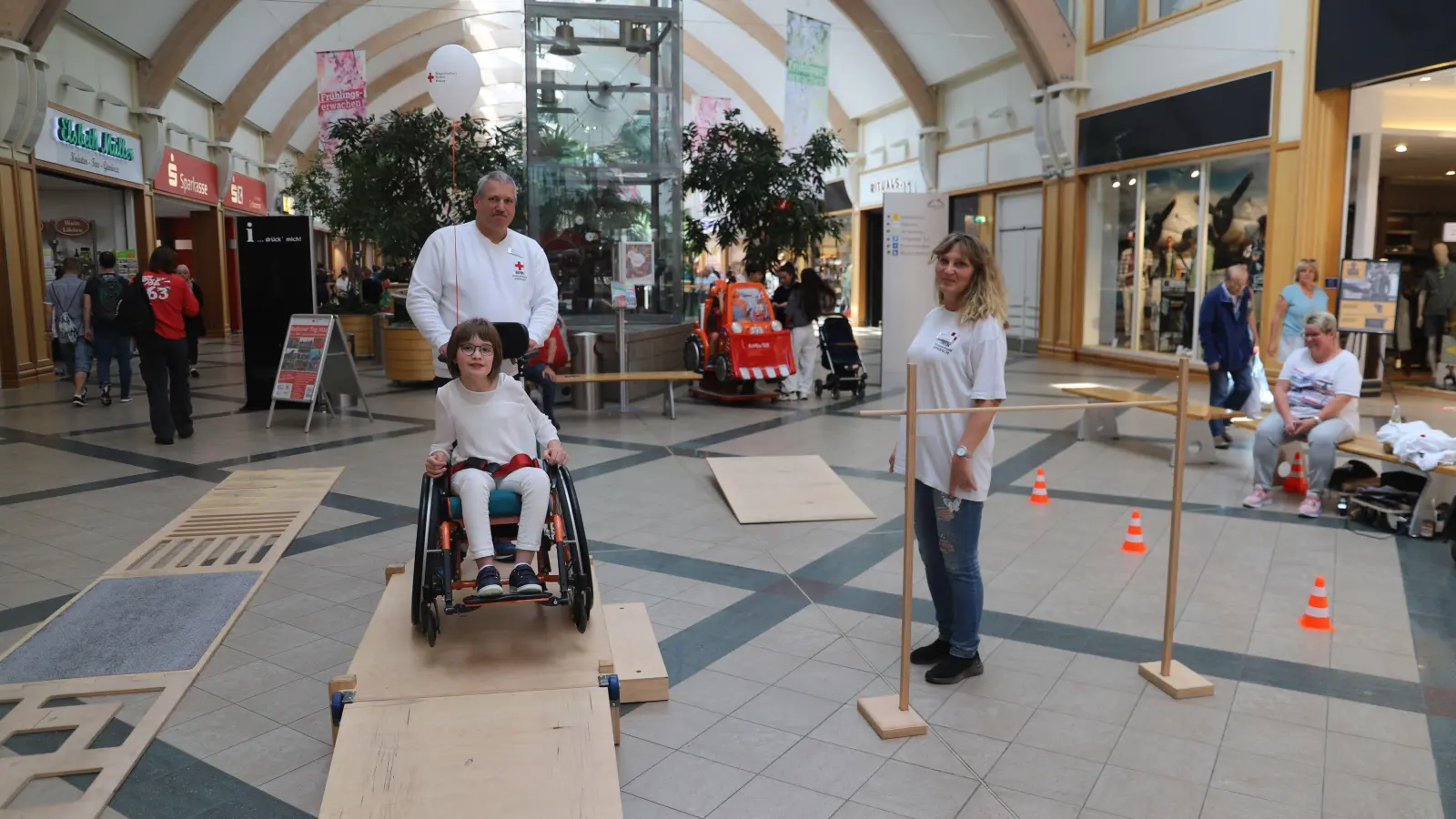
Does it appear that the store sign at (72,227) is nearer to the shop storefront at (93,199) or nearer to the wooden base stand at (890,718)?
the shop storefront at (93,199)

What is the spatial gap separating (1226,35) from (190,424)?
12.3 meters

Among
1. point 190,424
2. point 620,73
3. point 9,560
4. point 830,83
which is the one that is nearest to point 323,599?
point 9,560

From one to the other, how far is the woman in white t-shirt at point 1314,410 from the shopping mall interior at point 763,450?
0.03m

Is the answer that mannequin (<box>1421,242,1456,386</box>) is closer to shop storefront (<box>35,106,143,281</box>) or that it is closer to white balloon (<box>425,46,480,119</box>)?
white balloon (<box>425,46,480,119</box>)

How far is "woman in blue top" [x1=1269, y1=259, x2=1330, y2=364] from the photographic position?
864 centimetres

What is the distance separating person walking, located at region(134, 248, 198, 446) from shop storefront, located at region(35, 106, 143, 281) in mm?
7807

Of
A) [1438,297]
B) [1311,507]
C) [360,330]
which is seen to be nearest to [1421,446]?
[1311,507]

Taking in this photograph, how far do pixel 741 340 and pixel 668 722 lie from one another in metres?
7.55

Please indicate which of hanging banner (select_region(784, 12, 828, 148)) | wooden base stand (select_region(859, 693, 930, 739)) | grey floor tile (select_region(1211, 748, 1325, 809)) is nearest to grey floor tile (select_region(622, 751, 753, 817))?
wooden base stand (select_region(859, 693, 930, 739))

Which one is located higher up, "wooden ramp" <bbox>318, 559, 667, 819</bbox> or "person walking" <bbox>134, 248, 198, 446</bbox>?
"person walking" <bbox>134, 248, 198, 446</bbox>

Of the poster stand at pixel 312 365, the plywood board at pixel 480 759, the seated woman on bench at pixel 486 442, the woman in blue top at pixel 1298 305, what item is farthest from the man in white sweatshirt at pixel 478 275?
the woman in blue top at pixel 1298 305

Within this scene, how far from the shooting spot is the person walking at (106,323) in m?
10.7

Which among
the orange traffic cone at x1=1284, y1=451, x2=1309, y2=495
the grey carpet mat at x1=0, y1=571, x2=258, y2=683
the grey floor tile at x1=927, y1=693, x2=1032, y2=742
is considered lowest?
the grey floor tile at x1=927, y1=693, x2=1032, y2=742

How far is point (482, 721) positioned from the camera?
8.80ft
